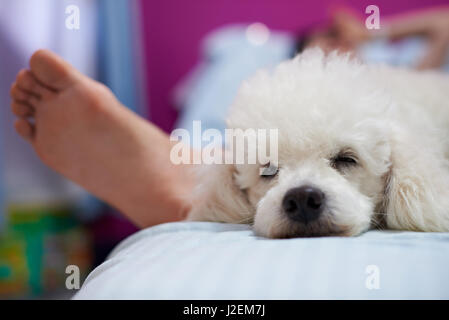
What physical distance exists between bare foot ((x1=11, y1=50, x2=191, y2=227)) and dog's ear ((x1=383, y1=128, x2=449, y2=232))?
22.0 inches

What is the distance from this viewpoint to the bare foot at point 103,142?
128 centimetres

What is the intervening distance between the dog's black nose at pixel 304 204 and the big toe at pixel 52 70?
0.75 metres

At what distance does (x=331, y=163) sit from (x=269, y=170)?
140 millimetres

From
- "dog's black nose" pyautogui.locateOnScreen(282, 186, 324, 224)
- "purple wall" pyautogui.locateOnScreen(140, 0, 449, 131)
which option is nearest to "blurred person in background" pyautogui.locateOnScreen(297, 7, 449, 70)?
"purple wall" pyautogui.locateOnScreen(140, 0, 449, 131)

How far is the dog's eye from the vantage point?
40.8 inches

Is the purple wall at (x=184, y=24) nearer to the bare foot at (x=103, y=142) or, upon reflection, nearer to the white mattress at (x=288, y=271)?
the bare foot at (x=103, y=142)

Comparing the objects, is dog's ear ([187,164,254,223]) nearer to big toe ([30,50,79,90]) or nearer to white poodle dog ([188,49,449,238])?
white poodle dog ([188,49,449,238])

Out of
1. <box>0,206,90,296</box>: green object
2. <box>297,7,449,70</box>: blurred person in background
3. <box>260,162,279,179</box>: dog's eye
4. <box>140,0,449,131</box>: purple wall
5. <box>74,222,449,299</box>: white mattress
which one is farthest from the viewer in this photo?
<box>140,0,449,131</box>: purple wall

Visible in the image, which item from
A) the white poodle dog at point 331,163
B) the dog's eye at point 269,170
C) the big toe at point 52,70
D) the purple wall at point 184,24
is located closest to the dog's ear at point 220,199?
the white poodle dog at point 331,163

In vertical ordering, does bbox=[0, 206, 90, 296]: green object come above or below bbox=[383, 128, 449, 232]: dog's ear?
below
